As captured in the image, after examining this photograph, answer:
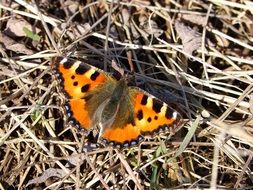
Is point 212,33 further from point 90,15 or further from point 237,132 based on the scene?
point 237,132

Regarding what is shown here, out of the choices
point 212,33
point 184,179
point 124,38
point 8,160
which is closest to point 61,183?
point 8,160

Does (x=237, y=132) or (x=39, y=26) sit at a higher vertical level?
(x=39, y=26)

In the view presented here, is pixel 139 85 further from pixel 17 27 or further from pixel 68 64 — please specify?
pixel 17 27

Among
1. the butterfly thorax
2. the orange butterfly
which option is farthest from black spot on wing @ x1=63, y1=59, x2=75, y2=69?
the butterfly thorax

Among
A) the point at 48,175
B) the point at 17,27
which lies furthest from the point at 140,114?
the point at 17,27

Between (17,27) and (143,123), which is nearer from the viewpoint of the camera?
(143,123)

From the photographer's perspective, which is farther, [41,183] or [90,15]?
[90,15]
